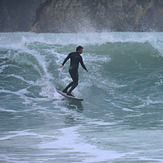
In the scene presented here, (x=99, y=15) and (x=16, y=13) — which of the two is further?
(x=16, y=13)

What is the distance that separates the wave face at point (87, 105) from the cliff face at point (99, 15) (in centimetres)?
8808

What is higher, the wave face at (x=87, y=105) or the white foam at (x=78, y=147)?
the wave face at (x=87, y=105)

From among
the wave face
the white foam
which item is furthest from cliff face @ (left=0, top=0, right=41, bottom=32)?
the white foam

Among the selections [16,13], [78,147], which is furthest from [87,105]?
[16,13]

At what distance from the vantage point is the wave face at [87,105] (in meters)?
6.28

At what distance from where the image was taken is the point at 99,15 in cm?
12025

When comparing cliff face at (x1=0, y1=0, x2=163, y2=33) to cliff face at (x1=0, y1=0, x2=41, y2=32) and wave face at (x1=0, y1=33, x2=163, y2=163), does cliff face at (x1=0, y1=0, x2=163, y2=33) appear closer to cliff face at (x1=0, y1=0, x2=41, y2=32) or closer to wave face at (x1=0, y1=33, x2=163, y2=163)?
cliff face at (x1=0, y1=0, x2=41, y2=32)

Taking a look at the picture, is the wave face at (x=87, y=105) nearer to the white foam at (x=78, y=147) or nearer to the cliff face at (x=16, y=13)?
the white foam at (x=78, y=147)

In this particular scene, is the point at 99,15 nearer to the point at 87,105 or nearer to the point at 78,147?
the point at 87,105

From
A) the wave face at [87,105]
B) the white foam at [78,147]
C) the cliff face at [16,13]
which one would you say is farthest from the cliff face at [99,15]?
the white foam at [78,147]

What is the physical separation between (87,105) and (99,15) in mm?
111227

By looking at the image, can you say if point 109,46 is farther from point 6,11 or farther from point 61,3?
point 6,11

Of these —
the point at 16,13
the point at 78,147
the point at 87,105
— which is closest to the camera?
the point at 78,147

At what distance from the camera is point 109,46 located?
19906 mm
